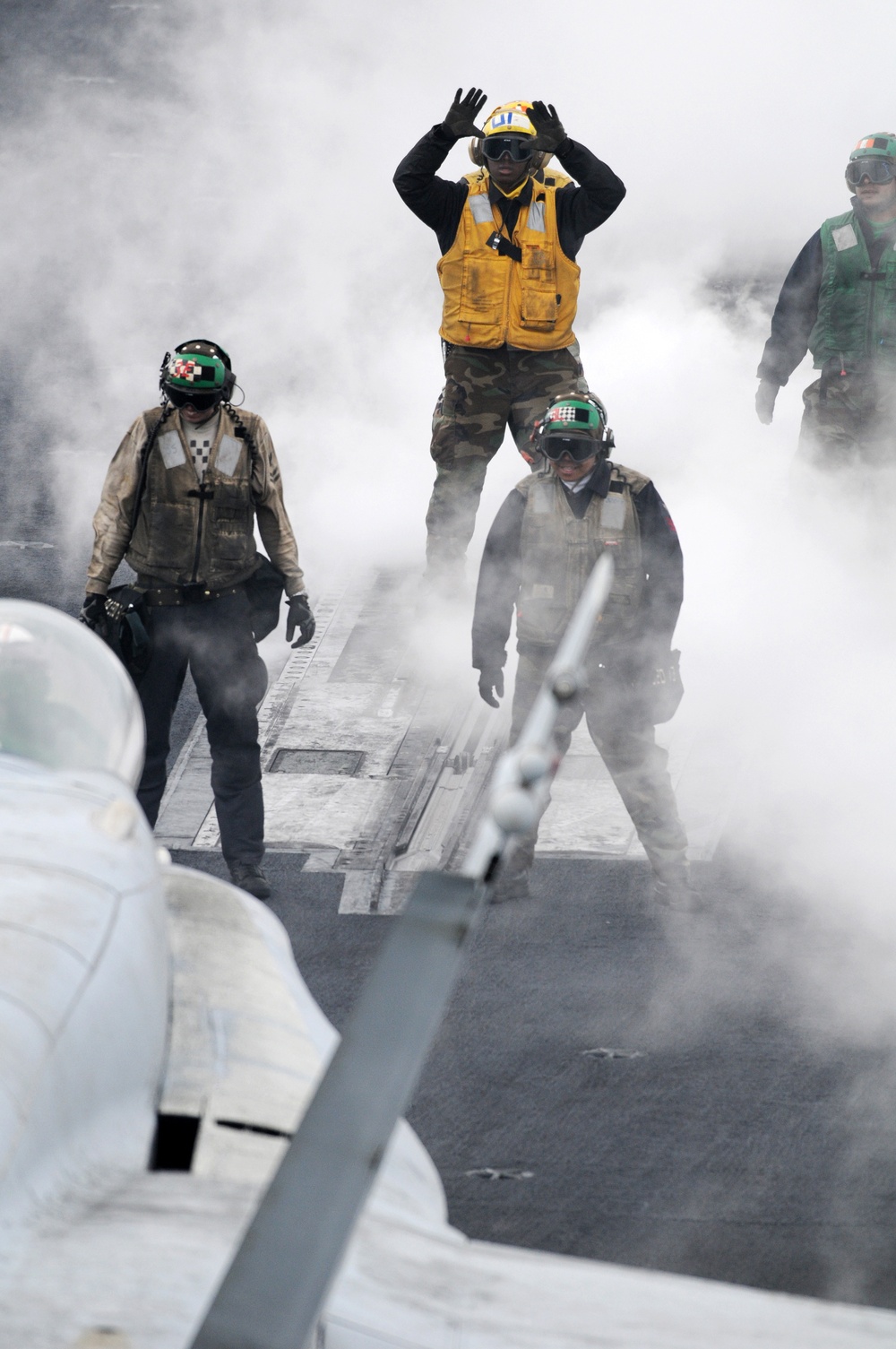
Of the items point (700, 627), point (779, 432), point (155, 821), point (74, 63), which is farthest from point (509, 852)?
point (74, 63)

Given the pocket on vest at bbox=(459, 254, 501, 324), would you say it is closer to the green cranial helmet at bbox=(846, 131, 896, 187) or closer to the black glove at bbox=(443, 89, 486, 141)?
the black glove at bbox=(443, 89, 486, 141)

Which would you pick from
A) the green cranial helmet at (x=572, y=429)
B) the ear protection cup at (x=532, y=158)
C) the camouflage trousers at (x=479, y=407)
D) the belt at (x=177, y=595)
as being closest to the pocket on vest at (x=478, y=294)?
the camouflage trousers at (x=479, y=407)

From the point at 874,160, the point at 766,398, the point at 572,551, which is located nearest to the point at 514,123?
the point at 874,160

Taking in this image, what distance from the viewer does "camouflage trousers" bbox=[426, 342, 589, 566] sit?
7363mm

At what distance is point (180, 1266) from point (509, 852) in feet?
12.6

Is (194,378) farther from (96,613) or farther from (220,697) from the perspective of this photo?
(220,697)

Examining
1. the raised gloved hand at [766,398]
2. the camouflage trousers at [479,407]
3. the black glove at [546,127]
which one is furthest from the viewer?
the raised gloved hand at [766,398]

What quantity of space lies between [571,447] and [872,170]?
2.96m

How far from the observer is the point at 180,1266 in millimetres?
1998

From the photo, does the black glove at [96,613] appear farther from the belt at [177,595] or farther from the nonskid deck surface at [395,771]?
the nonskid deck surface at [395,771]

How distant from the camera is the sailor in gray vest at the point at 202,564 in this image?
18.8 ft

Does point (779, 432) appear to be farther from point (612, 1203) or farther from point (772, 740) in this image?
point (612, 1203)

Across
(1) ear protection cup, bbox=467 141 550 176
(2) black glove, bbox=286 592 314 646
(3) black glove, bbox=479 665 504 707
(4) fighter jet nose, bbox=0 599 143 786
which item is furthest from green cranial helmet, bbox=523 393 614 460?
(4) fighter jet nose, bbox=0 599 143 786

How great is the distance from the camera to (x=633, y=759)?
5727mm
